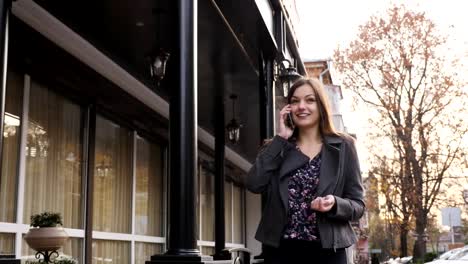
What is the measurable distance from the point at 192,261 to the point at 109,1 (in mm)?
3523

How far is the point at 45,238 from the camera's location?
5699mm

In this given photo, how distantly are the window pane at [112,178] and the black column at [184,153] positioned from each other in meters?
4.20

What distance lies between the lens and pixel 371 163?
26375 mm

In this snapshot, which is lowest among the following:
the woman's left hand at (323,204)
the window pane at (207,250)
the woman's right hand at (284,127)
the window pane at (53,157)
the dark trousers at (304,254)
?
the window pane at (207,250)

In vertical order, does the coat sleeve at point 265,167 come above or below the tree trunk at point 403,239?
above

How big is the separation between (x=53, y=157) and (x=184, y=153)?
11.2 feet

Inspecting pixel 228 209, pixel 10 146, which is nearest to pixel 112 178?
pixel 10 146

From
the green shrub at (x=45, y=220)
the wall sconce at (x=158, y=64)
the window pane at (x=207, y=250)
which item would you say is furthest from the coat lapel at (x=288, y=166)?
the window pane at (x=207, y=250)

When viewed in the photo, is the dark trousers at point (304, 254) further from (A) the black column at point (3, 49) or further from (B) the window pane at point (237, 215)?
(B) the window pane at point (237, 215)

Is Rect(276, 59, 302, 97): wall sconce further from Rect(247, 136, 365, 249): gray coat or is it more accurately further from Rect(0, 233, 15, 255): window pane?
Rect(247, 136, 365, 249): gray coat

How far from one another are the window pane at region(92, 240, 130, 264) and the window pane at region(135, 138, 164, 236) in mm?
624

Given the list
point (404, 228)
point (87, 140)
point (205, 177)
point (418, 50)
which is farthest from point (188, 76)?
point (404, 228)

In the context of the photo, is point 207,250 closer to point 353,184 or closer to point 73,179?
point 73,179

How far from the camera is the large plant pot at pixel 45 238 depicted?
5.68 meters
